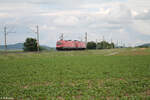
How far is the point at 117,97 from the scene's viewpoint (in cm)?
1024

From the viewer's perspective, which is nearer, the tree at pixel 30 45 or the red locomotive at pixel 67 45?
the red locomotive at pixel 67 45

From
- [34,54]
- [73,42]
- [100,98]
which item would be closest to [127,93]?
[100,98]

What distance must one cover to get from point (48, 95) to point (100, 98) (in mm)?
2420

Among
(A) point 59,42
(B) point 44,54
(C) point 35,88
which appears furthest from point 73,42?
(C) point 35,88

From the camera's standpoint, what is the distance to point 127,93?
36.6ft

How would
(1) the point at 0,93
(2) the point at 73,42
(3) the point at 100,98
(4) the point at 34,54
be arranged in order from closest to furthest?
1. (3) the point at 100,98
2. (1) the point at 0,93
3. (4) the point at 34,54
4. (2) the point at 73,42

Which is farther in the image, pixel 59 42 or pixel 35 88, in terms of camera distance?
pixel 59 42

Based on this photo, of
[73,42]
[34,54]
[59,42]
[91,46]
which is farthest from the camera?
[91,46]

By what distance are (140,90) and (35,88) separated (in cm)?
559

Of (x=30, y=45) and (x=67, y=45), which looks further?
(x=30, y=45)

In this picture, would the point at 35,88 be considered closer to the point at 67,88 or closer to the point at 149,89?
the point at 67,88

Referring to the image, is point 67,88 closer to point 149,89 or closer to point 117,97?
point 117,97

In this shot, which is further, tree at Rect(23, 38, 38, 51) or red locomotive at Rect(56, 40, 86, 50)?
tree at Rect(23, 38, 38, 51)

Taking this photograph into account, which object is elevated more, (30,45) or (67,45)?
(30,45)
